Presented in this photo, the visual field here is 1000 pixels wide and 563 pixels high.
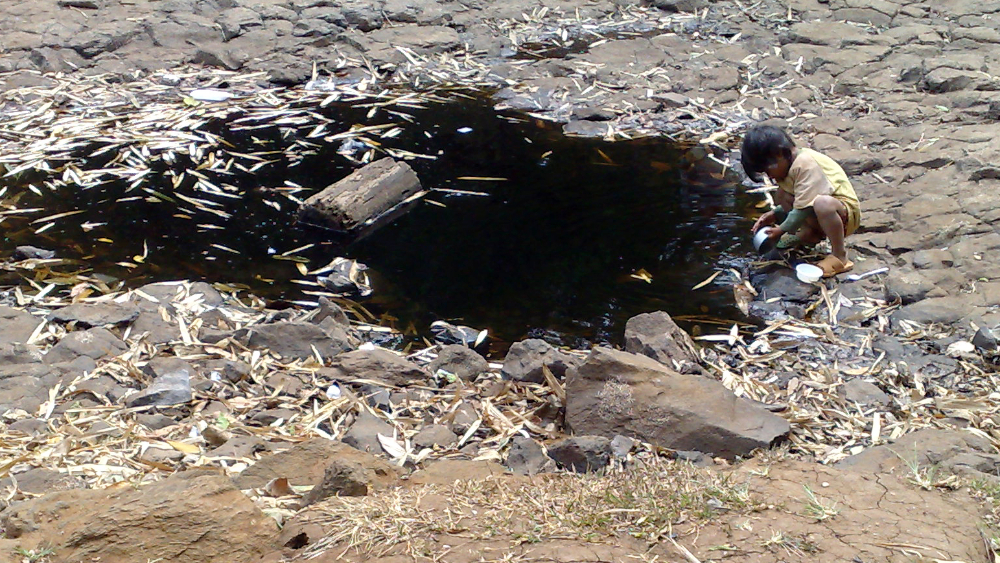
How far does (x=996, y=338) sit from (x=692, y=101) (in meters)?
4.48

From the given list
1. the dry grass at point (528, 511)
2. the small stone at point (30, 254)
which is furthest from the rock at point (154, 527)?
the small stone at point (30, 254)

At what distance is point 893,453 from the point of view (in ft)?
12.8

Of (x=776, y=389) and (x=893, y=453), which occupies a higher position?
(x=893, y=453)

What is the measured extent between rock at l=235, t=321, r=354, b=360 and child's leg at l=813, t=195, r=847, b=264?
311 centimetres

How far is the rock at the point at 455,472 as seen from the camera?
3633mm

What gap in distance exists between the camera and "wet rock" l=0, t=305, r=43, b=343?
16.5 feet

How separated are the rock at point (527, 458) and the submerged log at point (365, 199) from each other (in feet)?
10.2

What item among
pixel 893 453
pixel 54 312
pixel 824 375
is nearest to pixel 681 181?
pixel 824 375

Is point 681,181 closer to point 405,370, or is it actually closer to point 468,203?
point 468,203

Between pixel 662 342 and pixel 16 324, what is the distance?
140 inches

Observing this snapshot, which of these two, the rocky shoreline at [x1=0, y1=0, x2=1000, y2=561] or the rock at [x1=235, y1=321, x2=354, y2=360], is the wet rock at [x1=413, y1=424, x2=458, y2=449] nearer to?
the rocky shoreline at [x1=0, y1=0, x2=1000, y2=561]

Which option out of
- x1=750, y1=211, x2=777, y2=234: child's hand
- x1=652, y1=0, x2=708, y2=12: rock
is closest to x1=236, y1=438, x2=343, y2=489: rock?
x1=750, y1=211, x2=777, y2=234: child's hand

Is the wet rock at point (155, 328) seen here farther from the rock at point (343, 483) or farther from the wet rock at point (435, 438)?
the rock at point (343, 483)

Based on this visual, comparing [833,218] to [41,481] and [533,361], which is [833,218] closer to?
[533,361]
